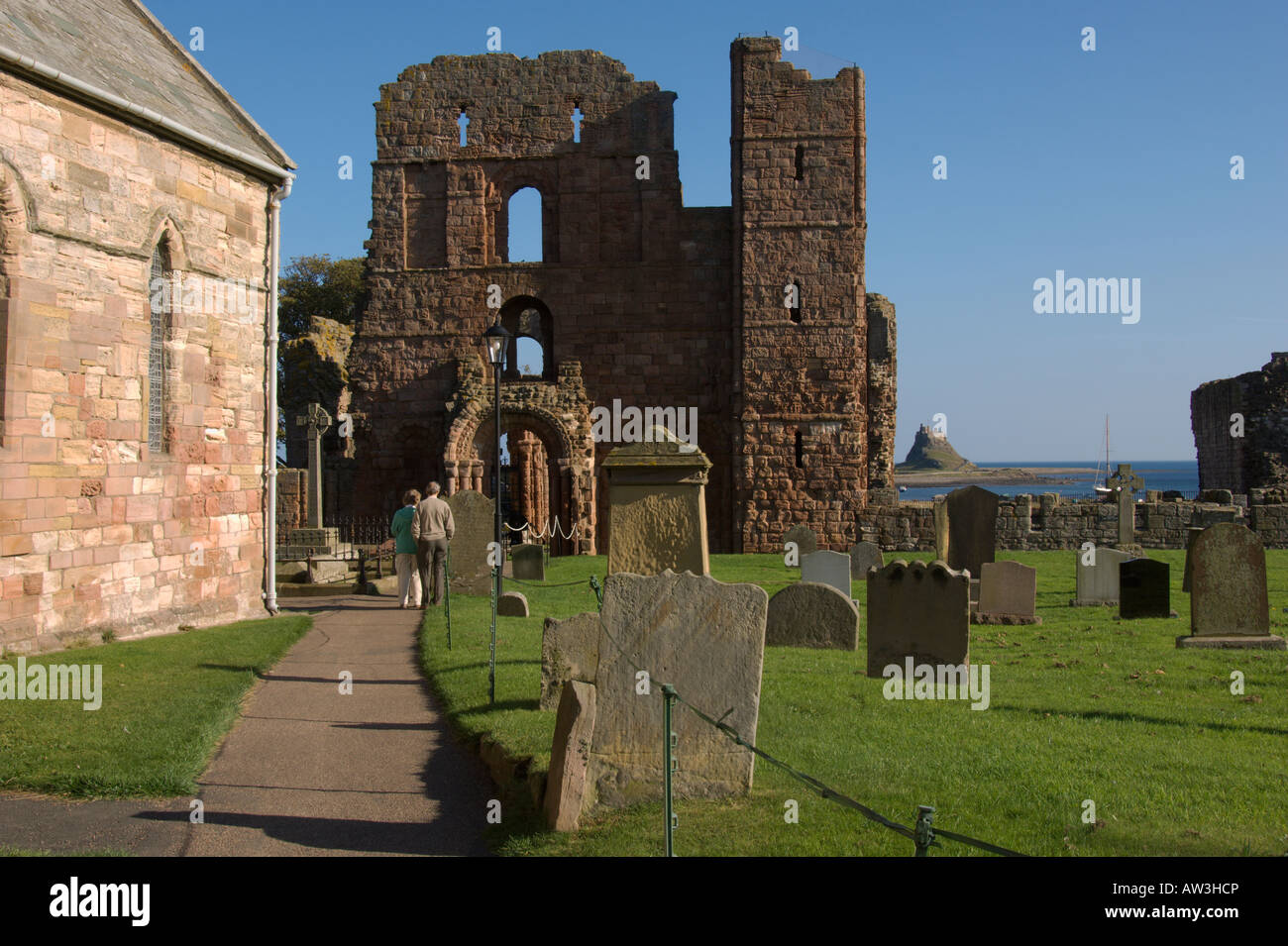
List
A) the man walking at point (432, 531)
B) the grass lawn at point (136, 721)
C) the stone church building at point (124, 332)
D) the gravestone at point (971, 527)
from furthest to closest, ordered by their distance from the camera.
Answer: the gravestone at point (971, 527) < the man walking at point (432, 531) < the stone church building at point (124, 332) < the grass lawn at point (136, 721)

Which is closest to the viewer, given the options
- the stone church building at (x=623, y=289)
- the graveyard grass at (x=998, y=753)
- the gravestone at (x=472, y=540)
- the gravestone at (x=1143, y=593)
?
the graveyard grass at (x=998, y=753)

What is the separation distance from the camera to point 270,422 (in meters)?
15.8

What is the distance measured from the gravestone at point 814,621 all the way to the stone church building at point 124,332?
730 cm

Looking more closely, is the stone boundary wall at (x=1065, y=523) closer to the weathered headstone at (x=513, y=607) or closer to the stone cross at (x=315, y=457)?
the stone cross at (x=315, y=457)

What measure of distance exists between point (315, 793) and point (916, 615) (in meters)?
5.52

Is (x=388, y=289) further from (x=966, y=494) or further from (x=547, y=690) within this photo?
(x=547, y=690)

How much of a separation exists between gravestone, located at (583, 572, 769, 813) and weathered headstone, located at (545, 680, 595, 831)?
0.34m

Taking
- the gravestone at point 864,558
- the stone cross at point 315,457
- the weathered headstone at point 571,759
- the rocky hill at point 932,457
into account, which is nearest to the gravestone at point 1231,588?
the gravestone at point 864,558

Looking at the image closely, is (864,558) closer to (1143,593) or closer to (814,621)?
(1143,593)

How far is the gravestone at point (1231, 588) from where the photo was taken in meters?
11.5

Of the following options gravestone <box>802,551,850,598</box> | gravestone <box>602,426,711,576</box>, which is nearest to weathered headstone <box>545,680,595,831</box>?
gravestone <box>602,426,711,576</box>

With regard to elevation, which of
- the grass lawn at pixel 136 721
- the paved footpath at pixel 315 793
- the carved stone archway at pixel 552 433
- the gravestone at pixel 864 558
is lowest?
the paved footpath at pixel 315 793

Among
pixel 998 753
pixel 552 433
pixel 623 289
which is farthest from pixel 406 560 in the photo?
pixel 623 289

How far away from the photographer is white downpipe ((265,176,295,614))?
1569 centimetres
